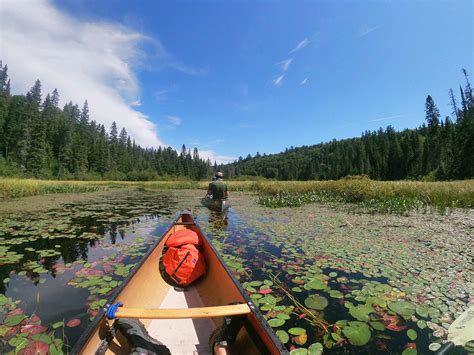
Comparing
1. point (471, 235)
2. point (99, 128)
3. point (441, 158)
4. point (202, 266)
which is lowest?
point (471, 235)

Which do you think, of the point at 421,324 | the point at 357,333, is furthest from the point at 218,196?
the point at 421,324

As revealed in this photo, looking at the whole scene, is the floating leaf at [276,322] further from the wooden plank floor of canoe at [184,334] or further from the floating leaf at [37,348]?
the floating leaf at [37,348]

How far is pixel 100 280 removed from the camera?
13.3 ft

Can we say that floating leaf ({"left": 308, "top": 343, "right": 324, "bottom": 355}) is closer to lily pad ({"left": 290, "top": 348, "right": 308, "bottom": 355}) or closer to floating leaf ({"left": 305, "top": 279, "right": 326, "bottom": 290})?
lily pad ({"left": 290, "top": 348, "right": 308, "bottom": 355})

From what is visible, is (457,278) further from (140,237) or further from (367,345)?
(140,237)

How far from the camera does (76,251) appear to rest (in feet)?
18.5

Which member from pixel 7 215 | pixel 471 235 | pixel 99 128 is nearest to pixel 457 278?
pixel 471 235

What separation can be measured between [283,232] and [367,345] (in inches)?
204

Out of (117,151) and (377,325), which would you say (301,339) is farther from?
(117,151)

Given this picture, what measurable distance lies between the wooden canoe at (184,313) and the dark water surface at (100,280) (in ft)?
2.22

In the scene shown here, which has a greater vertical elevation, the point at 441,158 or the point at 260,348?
the point at 441,158

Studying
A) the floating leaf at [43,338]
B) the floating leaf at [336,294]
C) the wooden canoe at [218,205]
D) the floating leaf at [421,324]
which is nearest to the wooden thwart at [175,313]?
the floating leaf at [43,338]

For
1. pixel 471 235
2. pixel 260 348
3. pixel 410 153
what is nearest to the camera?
pixel 260 348

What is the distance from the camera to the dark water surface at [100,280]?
2613mm
